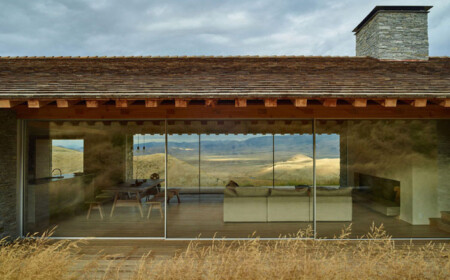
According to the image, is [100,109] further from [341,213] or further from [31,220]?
[341,213]

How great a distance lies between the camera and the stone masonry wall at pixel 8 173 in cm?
511

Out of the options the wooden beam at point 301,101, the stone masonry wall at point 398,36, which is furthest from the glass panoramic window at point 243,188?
the stone masonry wall at point 398,36

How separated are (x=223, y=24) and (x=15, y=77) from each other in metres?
45.3

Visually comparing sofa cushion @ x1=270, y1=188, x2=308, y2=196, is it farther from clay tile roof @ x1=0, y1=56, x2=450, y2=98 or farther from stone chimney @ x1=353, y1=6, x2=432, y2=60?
stone chimney @ x1=353, y1=6, x2=432, y2=60

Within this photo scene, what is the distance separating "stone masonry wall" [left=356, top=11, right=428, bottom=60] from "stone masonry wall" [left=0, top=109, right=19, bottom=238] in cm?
870

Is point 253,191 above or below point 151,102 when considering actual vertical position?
below

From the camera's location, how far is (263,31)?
157ft

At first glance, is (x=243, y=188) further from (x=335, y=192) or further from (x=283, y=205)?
(x=335, y=192)

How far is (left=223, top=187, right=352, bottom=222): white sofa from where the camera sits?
573cm

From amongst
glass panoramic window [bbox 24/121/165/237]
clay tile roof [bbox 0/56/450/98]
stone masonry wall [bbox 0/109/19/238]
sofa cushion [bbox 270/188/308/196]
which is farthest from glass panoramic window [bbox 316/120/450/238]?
stone masonry wall [bbox 0/109/19/238]

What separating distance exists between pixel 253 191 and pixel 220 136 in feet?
4.91

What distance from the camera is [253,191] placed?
6270 mm

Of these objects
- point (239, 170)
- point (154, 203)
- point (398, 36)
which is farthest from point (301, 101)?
point (398, 36)

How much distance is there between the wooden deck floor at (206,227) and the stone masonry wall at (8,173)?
80 cm
